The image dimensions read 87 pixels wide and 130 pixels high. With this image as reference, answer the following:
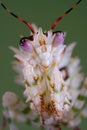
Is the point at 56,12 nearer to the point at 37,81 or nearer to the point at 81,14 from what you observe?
the point at 81,14

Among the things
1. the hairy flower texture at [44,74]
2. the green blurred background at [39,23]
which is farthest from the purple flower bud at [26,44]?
the green blurred background at [39,23]

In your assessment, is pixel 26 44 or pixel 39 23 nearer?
pixel 26 44

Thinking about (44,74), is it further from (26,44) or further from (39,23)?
(39,23)

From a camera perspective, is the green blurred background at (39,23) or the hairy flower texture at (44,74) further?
the green blurred background at (39,23)

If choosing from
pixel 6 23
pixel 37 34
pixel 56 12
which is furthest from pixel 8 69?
pixel 37 34

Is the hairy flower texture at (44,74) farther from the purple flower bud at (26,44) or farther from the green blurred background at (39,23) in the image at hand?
the green blurred background at (39,23)

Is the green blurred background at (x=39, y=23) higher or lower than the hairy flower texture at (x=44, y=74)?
higher

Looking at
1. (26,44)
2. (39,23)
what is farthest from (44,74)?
(39,23)

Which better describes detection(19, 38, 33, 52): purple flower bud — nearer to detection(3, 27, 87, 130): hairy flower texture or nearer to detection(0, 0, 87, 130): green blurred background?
detection(3, 27, 87, 130): hairy flower texture

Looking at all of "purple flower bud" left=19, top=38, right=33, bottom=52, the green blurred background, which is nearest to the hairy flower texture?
"purple flower bud" left=19, top=38, right=33, bottom=52
